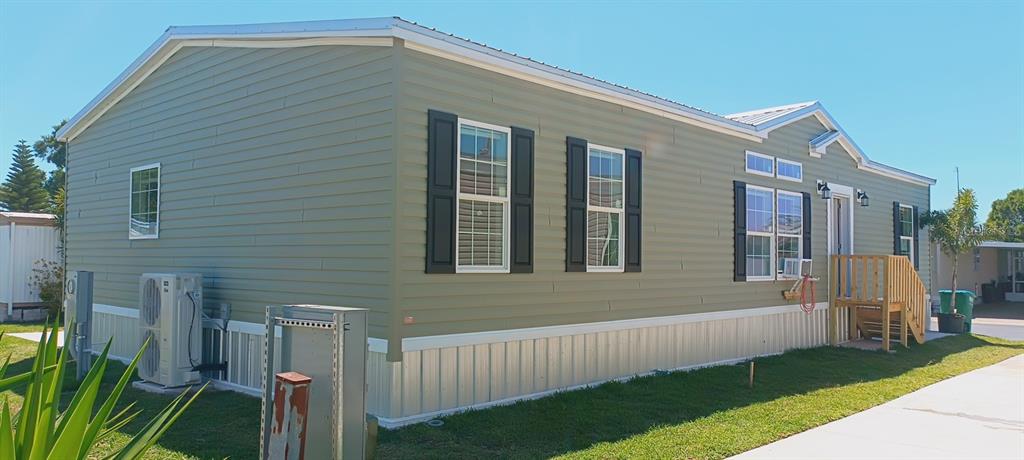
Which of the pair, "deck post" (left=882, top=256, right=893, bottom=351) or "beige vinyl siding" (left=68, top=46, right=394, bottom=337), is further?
"deck post" (left=882, top=256, right=893, bottom=351)

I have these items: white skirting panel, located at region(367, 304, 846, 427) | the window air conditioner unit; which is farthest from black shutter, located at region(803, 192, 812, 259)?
the window air conditioner unit

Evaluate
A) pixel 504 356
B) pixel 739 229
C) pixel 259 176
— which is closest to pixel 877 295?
pixel 739 229

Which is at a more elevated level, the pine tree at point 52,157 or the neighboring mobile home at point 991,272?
the pine tree at point 52,157

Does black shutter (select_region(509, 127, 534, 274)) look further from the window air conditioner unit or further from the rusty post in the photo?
the rusty post

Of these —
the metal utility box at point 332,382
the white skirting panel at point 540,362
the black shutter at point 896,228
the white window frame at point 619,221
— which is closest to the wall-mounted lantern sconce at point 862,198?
the black shutter at point 896,228

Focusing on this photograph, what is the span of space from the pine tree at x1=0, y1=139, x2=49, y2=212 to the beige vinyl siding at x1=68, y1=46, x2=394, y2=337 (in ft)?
92.9

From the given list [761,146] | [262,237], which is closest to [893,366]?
[761,146]

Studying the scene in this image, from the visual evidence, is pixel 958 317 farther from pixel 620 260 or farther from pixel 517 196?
pixel 517 196

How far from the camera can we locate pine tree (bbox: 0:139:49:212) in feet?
111

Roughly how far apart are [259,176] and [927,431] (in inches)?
266

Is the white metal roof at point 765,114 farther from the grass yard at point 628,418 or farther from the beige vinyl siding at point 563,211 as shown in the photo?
the grass yard at point 628,418

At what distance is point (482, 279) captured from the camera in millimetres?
7043

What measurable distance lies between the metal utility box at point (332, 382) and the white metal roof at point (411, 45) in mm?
3319

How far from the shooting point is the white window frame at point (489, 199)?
6.85 meters
